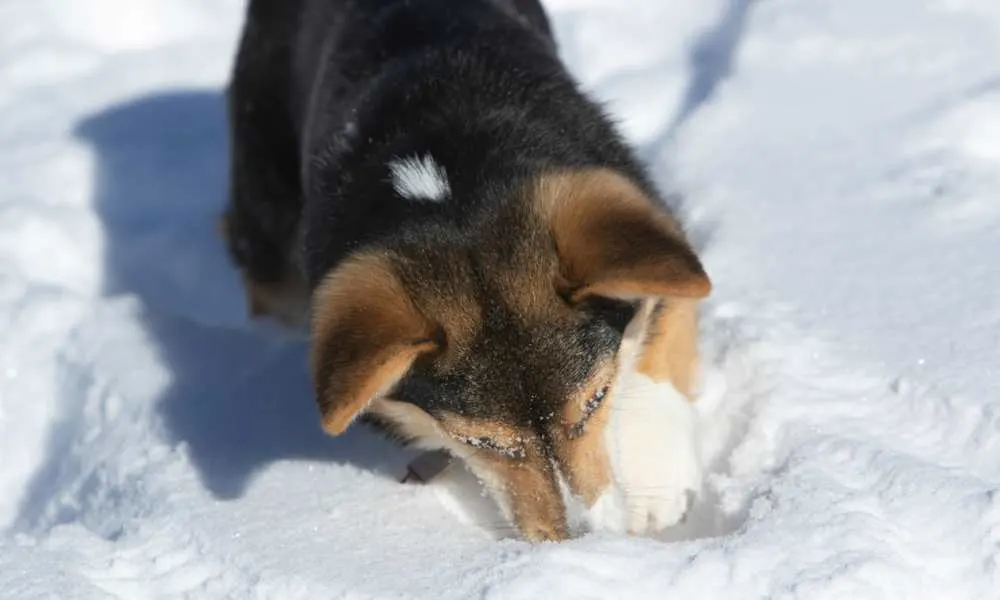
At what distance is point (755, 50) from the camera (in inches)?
217

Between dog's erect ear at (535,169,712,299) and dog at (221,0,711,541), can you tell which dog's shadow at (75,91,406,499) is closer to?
dog at (221,0,711,541)

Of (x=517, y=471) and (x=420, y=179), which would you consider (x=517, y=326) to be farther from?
(x=420, y=179)

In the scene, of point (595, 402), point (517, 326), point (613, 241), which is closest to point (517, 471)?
point (595, 402)

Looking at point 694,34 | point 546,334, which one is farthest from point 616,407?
point 694,34

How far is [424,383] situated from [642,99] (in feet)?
8.92

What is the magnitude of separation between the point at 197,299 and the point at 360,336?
2722 mm

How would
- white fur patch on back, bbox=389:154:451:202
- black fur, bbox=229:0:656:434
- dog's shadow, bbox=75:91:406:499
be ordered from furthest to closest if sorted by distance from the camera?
dog's shadow, bbox=75:91:406:499 < white fur patch on back, bbox=389:154:451:202 < black fur, bbox=229:0:656:434

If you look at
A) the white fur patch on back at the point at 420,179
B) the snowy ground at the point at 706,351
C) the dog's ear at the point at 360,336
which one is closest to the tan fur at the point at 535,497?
the snowy ground at the point at 706,351

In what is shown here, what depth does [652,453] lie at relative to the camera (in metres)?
3.67

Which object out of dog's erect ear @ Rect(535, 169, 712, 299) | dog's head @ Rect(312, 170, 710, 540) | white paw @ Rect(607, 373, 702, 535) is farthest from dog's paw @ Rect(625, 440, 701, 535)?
dog's erect ear @ Rect(535, 169, 712, 299)

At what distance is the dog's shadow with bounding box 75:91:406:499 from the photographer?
403 centimetres

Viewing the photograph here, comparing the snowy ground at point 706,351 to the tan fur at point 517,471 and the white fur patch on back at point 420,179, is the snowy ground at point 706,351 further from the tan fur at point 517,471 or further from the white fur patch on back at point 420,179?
the white fur patch on back at point 420,179

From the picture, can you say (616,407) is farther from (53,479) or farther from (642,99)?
(642,99)

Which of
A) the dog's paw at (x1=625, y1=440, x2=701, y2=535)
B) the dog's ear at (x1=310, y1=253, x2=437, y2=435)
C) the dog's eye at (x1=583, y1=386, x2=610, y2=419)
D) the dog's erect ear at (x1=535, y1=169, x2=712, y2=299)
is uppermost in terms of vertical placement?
the dog's erect ear at (x1=535, y1=169, x2=712, y2=299)
